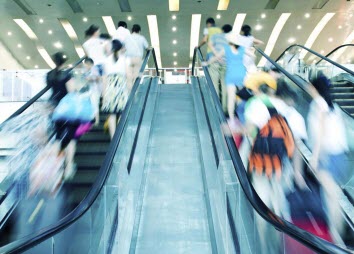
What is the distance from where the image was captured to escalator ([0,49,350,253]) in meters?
2.42

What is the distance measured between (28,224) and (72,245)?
1.08 meters

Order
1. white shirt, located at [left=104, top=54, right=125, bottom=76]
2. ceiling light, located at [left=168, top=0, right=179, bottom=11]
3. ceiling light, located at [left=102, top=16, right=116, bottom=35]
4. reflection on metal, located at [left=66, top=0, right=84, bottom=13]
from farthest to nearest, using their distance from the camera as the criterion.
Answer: ceiling light, located at [left=102, top=16, right=116, bottom=35]
ceiling light, located at [left=168, top=0, right=179, bottom=11]
reflection on metal, located at [left=66, top=0, right=84, bottom=13]
white shirt, located at [left=104, top=54, right=125, bottom=76]

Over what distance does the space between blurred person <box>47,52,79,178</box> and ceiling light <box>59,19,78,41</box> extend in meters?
15.6

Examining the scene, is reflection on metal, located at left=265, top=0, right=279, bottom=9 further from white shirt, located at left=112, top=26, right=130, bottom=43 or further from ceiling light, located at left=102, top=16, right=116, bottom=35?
white shirt, located at left=112, top=26, right=130, bottom=43

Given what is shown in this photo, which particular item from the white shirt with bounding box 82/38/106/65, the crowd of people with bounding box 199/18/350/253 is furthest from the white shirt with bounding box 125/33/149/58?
the crowd of people with bounding box 199/18/350/253

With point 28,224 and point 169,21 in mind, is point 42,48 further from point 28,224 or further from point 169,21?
point 28,224

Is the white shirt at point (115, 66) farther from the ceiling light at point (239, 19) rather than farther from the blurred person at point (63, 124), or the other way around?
the ceiling light at point (239, 19)

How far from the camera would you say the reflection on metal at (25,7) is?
16797mm

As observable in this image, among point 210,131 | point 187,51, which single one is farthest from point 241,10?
point 210,131

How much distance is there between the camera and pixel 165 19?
1845 cm

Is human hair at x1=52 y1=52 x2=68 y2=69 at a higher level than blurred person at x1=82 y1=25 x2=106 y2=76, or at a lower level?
lower

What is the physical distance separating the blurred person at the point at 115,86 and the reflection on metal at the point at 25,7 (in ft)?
41.3

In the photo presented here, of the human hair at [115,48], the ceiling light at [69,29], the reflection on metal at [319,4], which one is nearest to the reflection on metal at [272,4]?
the reflection on metal at [319,4]

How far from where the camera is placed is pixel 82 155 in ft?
16.3
